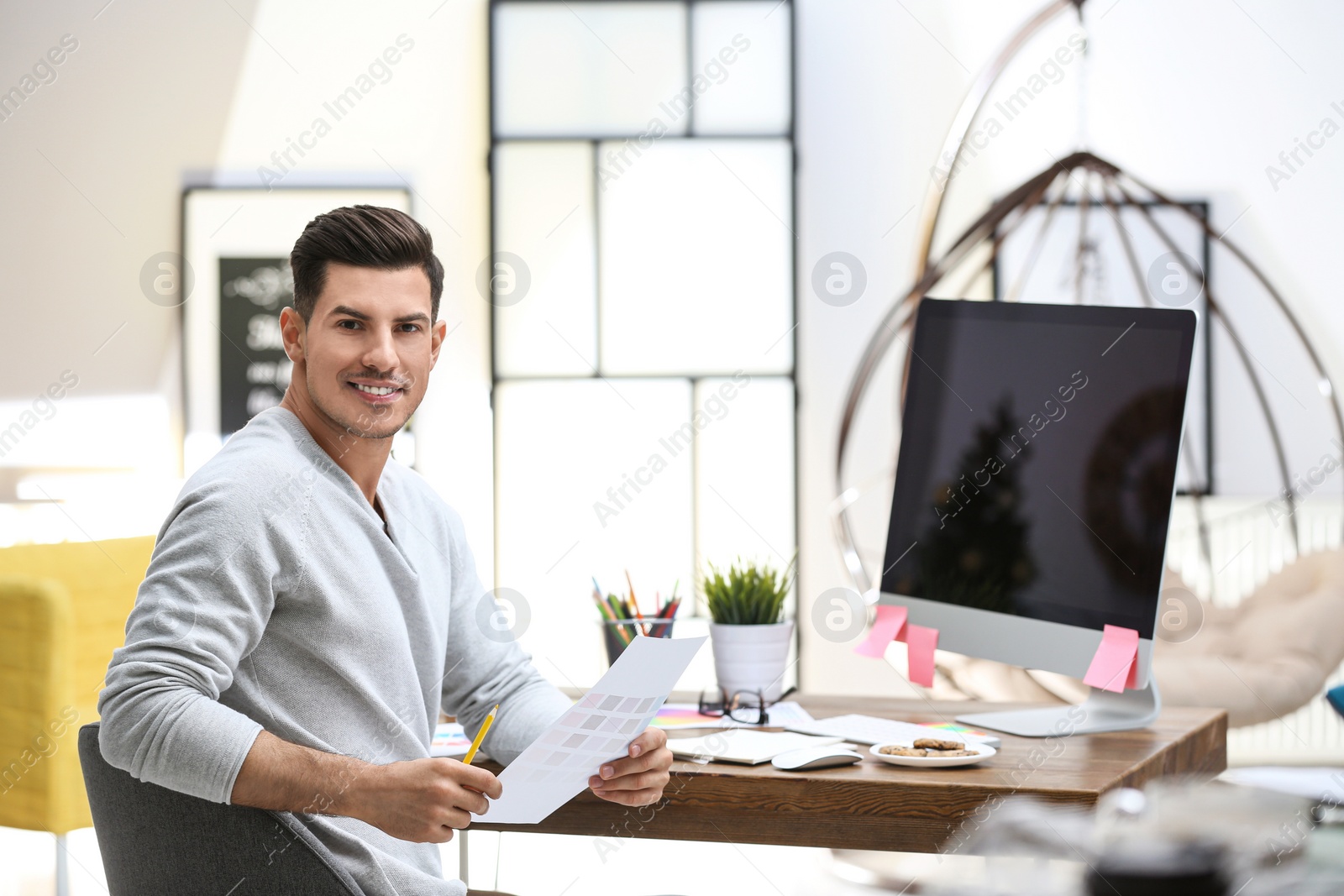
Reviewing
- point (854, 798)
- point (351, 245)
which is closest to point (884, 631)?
point (854, 798)

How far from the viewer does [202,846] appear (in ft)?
3.64

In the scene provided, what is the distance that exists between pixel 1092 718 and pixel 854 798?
18.7 inches

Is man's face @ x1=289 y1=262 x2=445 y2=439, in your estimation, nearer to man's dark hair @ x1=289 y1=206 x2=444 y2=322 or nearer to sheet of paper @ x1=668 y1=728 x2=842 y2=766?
man's dark hair @ x1=289 y1=206 x2=444 y2=322

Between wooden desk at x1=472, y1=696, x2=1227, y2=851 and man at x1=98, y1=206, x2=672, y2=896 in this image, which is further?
wooden desk at x1=472, y1=696, x2=1227, y2=851

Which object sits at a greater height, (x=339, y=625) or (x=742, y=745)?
(x=339, y=625)

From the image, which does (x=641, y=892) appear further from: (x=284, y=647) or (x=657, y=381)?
(x=284, y=647)

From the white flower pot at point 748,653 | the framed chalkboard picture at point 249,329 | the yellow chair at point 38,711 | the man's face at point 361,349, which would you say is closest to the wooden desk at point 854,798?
the white flower pot at point 748,653

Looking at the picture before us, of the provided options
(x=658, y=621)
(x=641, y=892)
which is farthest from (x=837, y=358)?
(x=658, y=621)

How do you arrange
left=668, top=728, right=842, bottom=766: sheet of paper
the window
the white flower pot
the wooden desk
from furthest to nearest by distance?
the window < the white flower pot < left=668, top=728, right=842, bottom=766: sheet of paper < the wooden desk

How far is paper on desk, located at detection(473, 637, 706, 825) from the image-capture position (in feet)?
3.56

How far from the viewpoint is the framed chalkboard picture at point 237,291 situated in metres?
3.87

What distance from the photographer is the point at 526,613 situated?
3854mm

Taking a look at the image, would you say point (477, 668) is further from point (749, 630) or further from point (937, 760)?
point (937, 760)

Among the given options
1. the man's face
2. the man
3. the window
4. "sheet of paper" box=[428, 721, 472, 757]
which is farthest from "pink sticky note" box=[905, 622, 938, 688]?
the window
